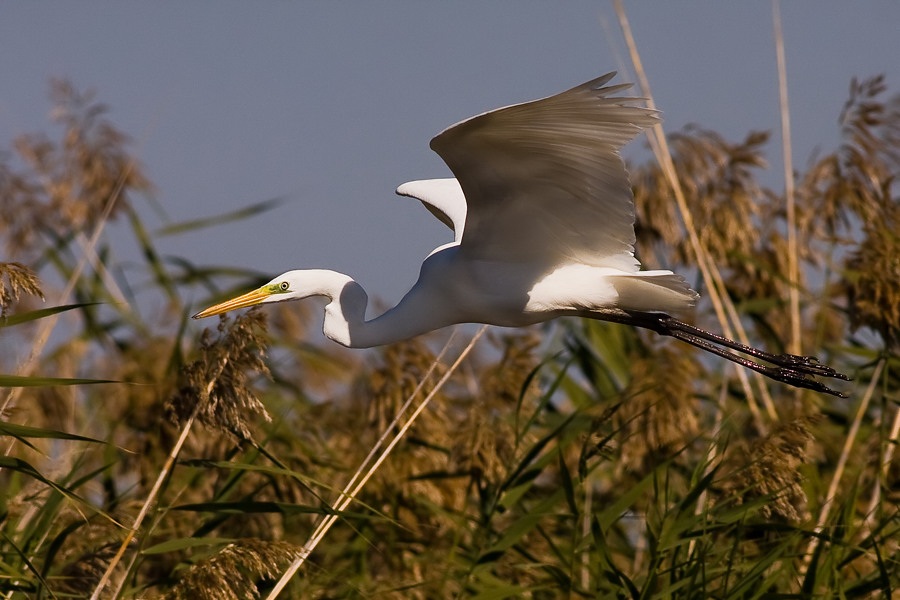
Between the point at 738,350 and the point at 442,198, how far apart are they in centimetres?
117

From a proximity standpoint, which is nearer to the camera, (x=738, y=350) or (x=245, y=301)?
(x=245, y=301)

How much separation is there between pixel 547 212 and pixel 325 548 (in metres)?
1.30

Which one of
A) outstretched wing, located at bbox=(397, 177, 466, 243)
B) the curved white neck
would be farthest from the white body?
outstretched wing, located at bbox=(397, 177, 466, 243)

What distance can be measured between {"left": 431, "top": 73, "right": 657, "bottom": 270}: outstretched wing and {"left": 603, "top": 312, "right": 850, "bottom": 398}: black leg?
36cm

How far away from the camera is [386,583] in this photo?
3537 millimetres

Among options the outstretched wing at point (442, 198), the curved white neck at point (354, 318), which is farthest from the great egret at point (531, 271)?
the outstretched wing at point (442, 198)

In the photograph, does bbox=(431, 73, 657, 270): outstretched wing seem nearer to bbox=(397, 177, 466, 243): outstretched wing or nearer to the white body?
the white body

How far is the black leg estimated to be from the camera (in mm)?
4074

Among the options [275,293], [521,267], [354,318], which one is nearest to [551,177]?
[521,267]

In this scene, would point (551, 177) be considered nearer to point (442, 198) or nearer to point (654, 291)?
point (654, 291)

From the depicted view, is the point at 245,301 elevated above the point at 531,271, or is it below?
above

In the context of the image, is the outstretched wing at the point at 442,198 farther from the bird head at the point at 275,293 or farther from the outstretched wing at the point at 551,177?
the bird head at the point at 275,293

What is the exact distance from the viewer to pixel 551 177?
343 cm

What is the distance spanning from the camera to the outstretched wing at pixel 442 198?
14.4 feet
